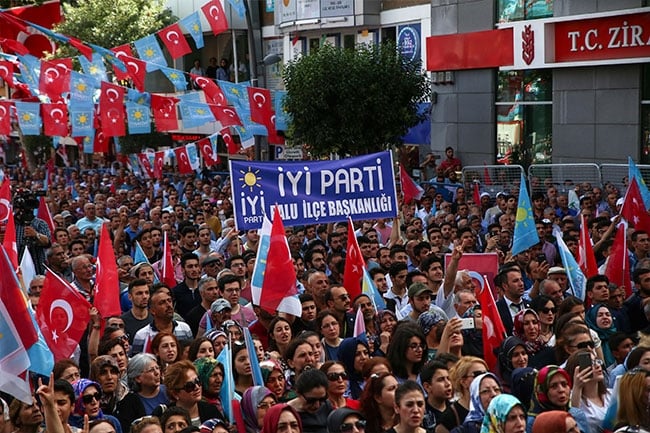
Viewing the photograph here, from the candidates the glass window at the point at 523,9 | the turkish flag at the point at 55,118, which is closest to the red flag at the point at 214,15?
the turkish flag at the point at 55,118

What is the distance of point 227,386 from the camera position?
789cm

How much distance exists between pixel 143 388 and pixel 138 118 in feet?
55.0

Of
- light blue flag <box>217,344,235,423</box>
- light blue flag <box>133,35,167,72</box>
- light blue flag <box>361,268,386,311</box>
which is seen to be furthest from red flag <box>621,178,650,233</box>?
light blue flag <box>133,35,167,72</box>

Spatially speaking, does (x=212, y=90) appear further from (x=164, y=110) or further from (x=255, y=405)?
(x=255, y=405)

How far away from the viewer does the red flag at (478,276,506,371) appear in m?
9.08

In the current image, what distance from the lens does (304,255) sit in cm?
1352

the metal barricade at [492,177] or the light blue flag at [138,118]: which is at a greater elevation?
the light blue flag at [138,118]

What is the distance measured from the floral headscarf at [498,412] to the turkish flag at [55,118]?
20685 millimetres

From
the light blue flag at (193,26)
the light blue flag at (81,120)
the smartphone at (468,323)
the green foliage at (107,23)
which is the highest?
the green foliage at (107,23)

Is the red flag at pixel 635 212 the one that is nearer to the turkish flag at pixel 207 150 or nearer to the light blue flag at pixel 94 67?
the turkish flag at pixel 207 150

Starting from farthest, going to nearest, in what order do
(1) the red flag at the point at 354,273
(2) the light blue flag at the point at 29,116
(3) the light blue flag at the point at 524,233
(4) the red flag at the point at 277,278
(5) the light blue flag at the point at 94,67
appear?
(2) the light blue flag at the point at 29,116 → (5) the light blue flag at the point at 94,67 → (3) the light blue flag at the point at 524,233 → (1) the red flag at the point at 354,273 → (4) the red flag at the point at 277,278

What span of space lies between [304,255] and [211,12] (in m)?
12.5

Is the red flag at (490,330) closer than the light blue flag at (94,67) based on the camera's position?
Yes

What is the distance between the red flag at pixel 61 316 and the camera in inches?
356
